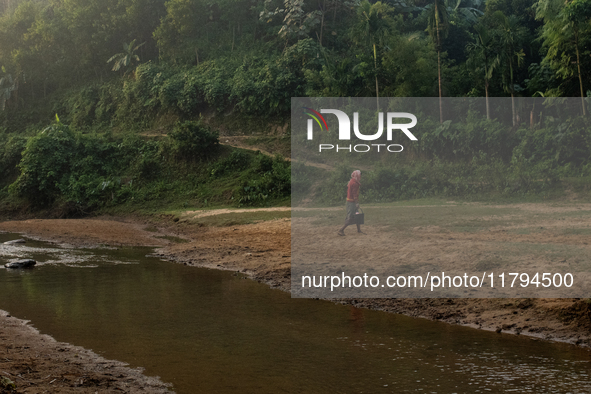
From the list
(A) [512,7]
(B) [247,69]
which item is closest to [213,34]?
(B) [247,69]

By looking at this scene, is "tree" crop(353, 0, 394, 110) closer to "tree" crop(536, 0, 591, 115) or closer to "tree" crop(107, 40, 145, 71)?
"tree" crop(536, 0, 591, 115)

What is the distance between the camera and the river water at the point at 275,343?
6289 millimetres

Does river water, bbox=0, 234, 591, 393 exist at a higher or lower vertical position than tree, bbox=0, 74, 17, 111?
lower

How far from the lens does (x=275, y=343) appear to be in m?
7.85

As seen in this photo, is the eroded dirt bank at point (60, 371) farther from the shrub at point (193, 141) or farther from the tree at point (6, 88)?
the tree at point (6, 88)

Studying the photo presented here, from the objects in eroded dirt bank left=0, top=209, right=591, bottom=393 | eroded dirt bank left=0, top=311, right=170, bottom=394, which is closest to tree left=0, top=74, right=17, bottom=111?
eroded dirt bank left=0, top=209, right=591, bottom=393

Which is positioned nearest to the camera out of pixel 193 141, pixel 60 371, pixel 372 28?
pixel 60 371

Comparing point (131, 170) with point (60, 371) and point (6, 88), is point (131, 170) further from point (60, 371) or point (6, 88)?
point (60, 371)

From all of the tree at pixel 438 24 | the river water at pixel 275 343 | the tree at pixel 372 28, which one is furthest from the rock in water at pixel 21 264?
the tree at pixel 438 24

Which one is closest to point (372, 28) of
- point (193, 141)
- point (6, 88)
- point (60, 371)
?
point (193, 141)

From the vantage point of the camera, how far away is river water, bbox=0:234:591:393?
6289mm

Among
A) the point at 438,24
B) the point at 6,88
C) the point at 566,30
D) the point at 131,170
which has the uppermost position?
the point at 6,88

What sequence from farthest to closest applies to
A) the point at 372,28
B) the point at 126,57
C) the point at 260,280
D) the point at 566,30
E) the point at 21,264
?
the point at 126,57
the point at 372,28
the point at 566,30
the point at 21,264
the point at 260,280

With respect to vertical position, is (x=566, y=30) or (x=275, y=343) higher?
(x=566, y=30)
